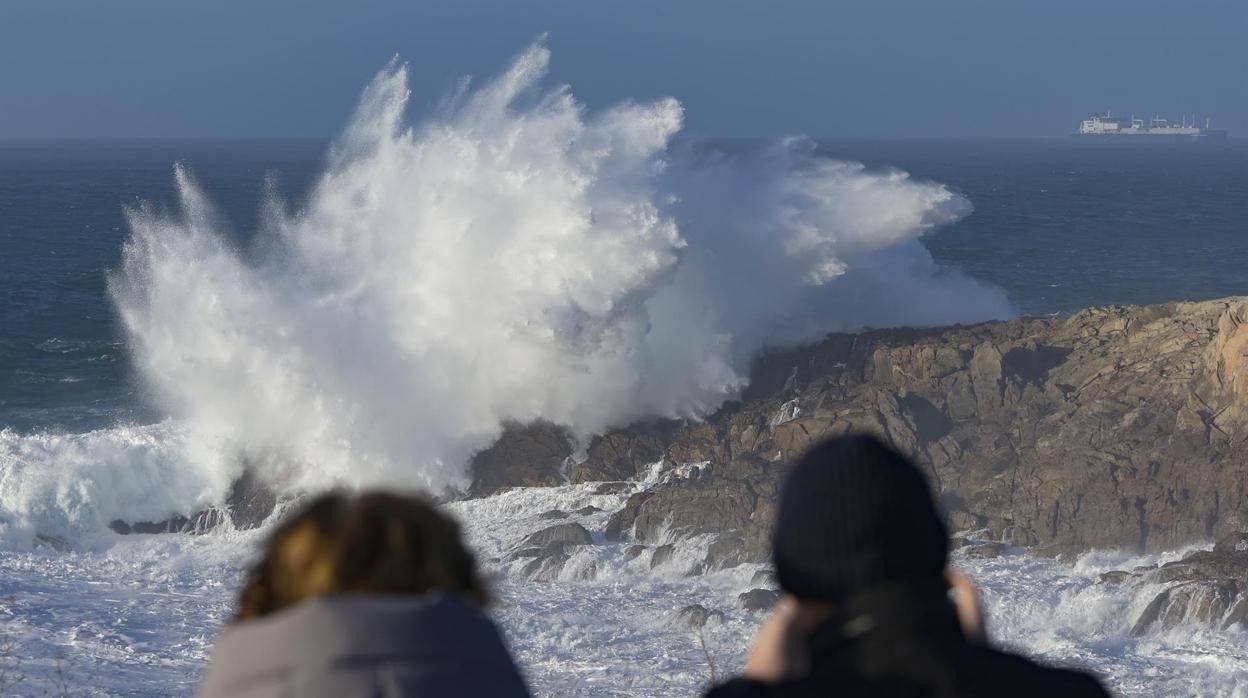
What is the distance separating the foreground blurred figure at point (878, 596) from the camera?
192cm

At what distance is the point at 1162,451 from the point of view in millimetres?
16562

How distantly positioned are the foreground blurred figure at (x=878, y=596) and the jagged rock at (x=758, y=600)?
12.4 metres

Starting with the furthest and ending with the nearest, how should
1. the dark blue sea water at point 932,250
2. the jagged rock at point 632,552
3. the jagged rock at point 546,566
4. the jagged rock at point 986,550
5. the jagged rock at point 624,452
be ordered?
the dark blue sea water at point 932,250 < the jagged rock at point 624,452 < the jagged rock at point 632,552 < the jagged rock at point 546,566 < the jagged rock at point 986,550

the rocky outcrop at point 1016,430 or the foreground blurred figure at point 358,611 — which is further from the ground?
the rocky outcrop at point 1016,430

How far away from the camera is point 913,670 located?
6.26 feet

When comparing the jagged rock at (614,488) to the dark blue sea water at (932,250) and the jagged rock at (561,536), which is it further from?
the dark blue sea water at (932,250)

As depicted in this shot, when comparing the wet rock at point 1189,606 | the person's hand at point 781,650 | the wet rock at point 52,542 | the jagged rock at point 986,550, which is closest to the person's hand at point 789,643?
the person's hand at point 781,650

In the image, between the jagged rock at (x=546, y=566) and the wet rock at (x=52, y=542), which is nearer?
the jagged rock at (x=546, y=566)

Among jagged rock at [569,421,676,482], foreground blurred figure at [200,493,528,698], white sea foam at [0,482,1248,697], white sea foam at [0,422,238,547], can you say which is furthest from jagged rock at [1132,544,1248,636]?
foreground blurred figure at [200,493,528,698]

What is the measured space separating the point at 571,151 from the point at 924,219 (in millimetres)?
6932

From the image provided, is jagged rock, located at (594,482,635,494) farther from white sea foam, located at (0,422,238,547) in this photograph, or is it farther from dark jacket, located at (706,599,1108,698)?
dark jacket, located at (706,599,1108,698)

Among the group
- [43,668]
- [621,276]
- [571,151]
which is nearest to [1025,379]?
[621,276]

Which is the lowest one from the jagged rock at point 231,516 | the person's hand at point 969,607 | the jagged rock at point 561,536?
the person's hand at point 969,607

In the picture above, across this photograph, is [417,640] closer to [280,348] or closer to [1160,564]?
[1160,564]
